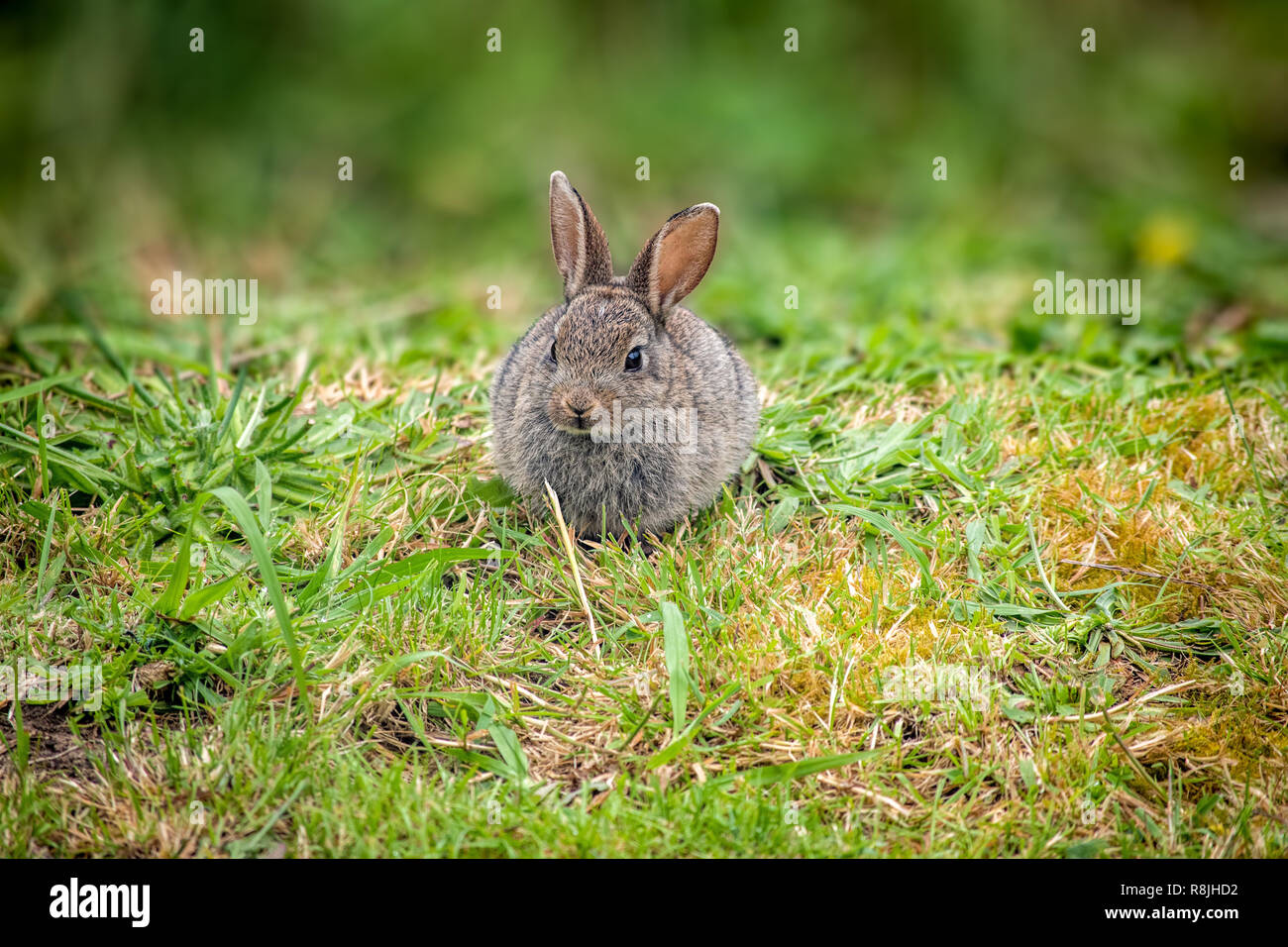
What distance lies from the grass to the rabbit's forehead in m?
0.79

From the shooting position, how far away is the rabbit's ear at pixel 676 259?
407 centimetres

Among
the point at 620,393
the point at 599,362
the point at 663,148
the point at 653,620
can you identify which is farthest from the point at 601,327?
the point at 663,148

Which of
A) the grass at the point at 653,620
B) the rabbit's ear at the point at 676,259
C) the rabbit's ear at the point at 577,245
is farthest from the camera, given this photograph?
the rabbit's ear at the point at 577,245

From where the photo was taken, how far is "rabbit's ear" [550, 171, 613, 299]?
418cm

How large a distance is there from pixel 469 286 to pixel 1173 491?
458 cm

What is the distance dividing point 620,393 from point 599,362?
0.14 m

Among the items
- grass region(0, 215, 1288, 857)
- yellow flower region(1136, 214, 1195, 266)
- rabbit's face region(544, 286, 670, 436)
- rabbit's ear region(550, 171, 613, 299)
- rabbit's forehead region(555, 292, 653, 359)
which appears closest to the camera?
grass region(0, 215, 1288, 857)

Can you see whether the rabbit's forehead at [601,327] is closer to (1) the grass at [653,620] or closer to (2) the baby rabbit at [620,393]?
(2) the baby rabbit at [620,393]

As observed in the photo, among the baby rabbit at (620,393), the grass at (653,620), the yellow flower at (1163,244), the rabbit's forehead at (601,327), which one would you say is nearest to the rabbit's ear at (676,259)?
the baby rabbit at (620,393)

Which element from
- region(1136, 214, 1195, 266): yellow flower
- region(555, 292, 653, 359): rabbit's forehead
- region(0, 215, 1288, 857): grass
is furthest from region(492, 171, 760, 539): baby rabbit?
region(1136, 214, 1195, 266): yellow flower

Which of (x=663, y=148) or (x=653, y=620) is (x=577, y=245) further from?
(x=663, y=148)

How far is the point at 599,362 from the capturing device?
390 centimetres

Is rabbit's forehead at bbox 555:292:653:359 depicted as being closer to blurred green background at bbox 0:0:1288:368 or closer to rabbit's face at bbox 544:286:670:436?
rabbit's face at bbox 544:286:670:436

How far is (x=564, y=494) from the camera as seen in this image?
4.13m
